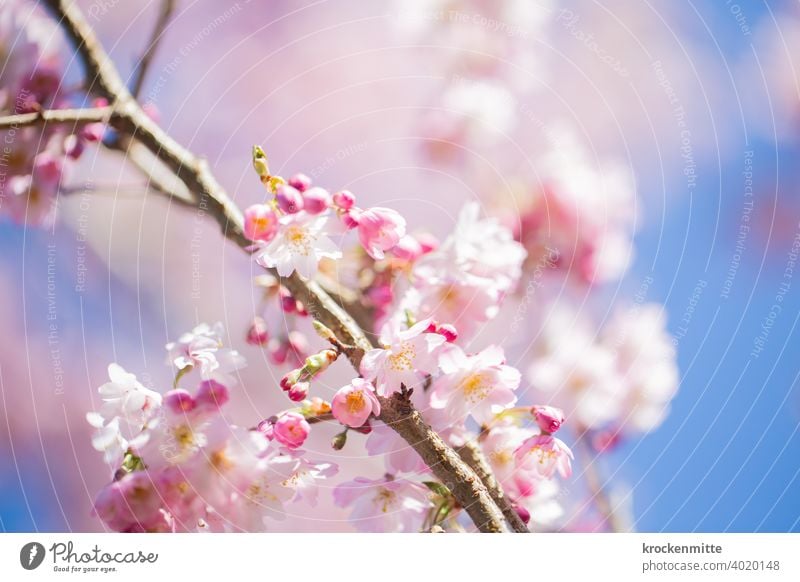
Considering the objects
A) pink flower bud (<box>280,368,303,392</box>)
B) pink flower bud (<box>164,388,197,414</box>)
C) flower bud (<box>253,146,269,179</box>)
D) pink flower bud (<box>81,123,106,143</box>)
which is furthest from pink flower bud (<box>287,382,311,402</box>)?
pink flower bud (<box>81,123,106,143</box>)

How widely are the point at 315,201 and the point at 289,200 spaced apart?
24 mm

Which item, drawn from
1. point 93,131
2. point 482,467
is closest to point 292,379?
point 482,467

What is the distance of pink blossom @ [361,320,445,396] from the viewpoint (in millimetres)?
650

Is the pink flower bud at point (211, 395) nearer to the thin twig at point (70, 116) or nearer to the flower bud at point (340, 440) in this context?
the flower bud at point (340, 440)

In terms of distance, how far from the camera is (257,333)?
0.78 meters

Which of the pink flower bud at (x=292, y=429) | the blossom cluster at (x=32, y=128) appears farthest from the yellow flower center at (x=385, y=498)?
the blossom cluster at (x=32, y=128)

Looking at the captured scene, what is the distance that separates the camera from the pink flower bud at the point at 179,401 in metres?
0.71

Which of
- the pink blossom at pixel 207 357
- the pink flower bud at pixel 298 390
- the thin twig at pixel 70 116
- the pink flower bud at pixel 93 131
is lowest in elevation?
the pink flower bud at pixel 298 390

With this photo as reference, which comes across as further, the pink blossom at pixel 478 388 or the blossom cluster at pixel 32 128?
the blossom cluster at pixel 32 128

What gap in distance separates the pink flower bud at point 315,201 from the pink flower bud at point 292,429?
20cm

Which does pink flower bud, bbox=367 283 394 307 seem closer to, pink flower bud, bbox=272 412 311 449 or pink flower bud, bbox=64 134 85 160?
pink flower bud, bbox=272 412 311 449

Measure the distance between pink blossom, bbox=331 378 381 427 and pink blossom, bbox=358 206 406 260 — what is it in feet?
0.41

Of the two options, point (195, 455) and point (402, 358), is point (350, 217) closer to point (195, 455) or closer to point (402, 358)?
point (402, 358)
